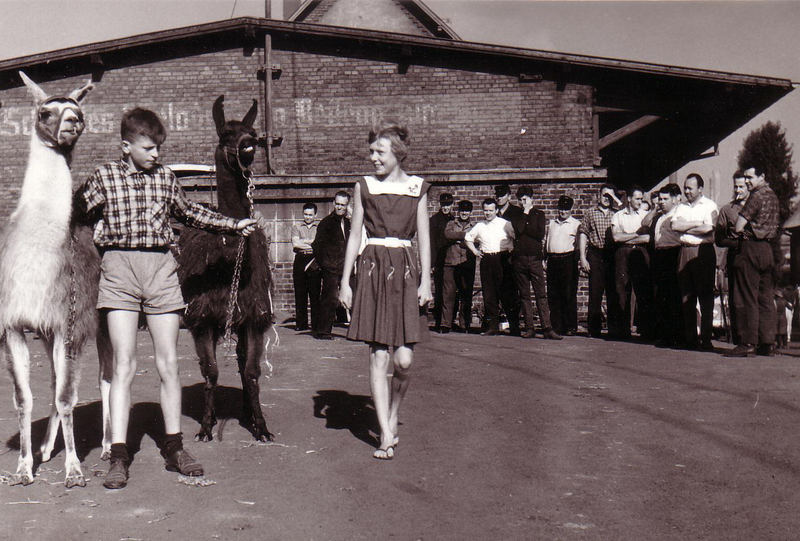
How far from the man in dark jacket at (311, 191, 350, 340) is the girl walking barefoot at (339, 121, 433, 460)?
24.1ft

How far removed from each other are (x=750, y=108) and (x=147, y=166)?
61.4 ft

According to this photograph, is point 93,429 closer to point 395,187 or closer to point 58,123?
point 58,123

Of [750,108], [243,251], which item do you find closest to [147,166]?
[243,251]

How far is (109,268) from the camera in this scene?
5.57m

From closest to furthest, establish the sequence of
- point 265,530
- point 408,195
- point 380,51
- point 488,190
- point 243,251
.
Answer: point 265,530 < point 408,195 < point 243,251 < point 488,190 < point 380,51

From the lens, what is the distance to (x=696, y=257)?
12016mm

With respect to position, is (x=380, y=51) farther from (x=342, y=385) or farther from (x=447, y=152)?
(x=342, y=385)

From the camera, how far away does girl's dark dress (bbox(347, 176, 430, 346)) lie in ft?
20.5

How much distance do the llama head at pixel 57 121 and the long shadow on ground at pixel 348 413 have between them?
283cm

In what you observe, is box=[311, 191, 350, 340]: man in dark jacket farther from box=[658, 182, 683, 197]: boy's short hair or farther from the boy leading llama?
the boy leading llama

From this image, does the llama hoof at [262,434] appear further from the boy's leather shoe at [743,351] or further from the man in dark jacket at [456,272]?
the man in dark jacket at [456,272]

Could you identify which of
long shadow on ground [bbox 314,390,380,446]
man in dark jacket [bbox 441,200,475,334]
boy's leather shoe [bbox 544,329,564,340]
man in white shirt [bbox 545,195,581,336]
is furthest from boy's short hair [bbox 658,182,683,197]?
long shadow on ground [bbox 314,390,380,446]

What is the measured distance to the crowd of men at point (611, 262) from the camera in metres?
11.3

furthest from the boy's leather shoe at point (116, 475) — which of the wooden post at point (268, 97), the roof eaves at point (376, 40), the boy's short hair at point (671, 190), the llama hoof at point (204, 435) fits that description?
the roof eaves at point (376, 40)
